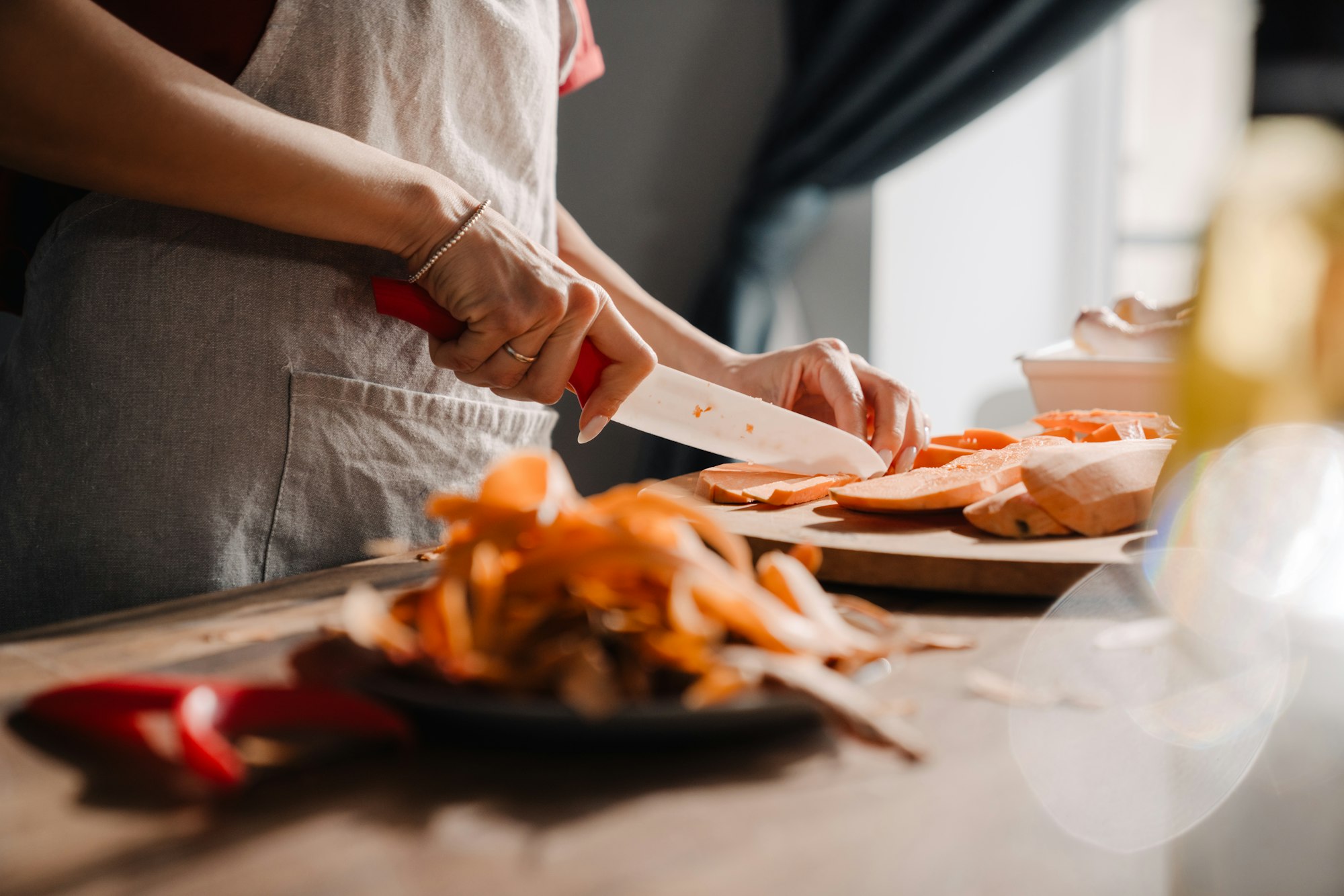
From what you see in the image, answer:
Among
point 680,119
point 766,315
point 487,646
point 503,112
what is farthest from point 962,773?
point 680,119

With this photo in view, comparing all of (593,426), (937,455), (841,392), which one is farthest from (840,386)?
(593,426)

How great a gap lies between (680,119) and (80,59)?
86.9 inches

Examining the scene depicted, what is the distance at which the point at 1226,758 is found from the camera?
0.43 metres

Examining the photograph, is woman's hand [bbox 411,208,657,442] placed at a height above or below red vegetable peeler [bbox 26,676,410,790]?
above

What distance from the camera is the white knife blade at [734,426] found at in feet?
3.28

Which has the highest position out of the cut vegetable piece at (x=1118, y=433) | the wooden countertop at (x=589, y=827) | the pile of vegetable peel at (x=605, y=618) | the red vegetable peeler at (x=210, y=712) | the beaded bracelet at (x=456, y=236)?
the beaded bracelet at (x=456, y=236)

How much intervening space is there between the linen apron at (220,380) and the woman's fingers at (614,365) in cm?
22

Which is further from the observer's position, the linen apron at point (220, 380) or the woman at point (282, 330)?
the linen apron at point (220, 380)

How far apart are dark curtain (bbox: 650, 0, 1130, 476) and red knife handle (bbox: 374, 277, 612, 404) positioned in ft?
5.51

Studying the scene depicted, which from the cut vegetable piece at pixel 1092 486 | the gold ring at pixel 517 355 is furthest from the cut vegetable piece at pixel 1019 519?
the gold ring at pixel 517 355

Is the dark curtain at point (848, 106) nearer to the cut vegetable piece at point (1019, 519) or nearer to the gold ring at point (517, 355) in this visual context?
the gold ring at point (517, 355)

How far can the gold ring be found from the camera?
0.92 metres

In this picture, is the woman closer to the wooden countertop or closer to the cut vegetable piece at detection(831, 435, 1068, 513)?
the cut vegetable piece at detection(831, 435, 1068, 513)

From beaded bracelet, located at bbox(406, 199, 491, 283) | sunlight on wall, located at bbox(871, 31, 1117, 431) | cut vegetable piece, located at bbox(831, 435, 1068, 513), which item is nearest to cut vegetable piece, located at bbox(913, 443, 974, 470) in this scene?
cut vegetable piece, located at bbox(831, 435, 1068, 513)
